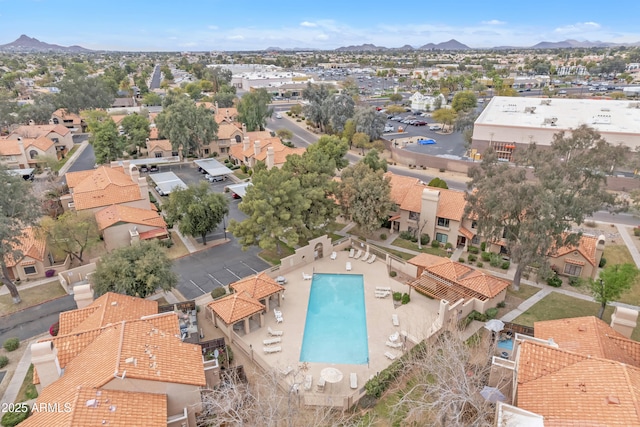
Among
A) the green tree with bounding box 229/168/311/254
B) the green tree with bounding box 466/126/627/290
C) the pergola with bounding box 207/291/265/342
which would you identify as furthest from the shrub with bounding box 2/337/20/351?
the green tree with bounding box 466/126/627/290

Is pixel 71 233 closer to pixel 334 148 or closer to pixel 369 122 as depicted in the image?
pixel 334 148

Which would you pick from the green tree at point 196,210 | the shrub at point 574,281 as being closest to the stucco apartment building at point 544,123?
the shrub at point 574,281

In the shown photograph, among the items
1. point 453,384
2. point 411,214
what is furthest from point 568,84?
point 453,384

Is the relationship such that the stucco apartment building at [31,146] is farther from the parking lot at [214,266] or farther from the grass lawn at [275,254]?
the grass lawn at [275,254]

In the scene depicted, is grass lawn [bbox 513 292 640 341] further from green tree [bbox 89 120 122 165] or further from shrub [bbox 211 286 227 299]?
A: green tree [bbox 89 120 122 165]

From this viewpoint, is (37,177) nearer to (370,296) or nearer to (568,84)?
(370,296)
